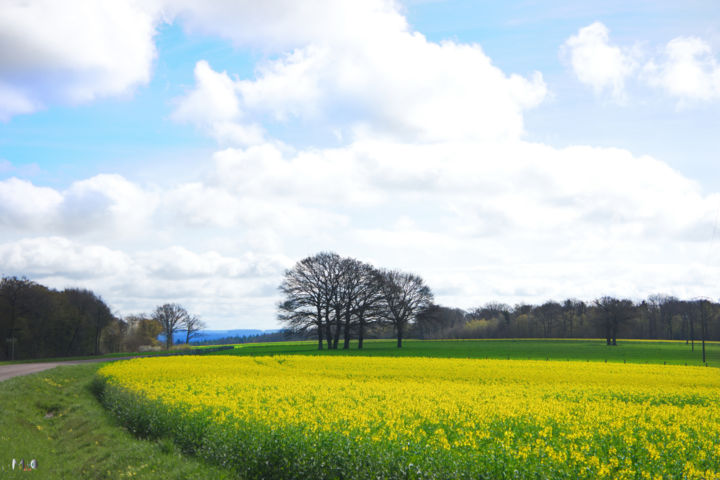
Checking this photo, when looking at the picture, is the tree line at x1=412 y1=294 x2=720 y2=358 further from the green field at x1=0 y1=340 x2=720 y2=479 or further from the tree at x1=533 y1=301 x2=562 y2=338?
the green field at x1=0 y1=340 x2=720 y2=479

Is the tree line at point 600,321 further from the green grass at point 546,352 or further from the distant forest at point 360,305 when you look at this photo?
the green grass at point 546,352

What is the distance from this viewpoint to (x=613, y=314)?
3684 inches

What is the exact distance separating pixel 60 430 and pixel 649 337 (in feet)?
433

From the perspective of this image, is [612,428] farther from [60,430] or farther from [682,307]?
[682,307]

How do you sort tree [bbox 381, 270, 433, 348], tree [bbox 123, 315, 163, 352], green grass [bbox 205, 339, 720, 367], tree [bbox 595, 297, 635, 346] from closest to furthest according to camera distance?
green grass [bbox 205, 339, 720, 367], tree [bbox 381, 270, 433, 348], tree [bbox 595, 297, 635, 346], tree [bbox 123, 315, 163, 352]

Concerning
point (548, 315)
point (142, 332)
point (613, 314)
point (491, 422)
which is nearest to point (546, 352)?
point (613, 314)

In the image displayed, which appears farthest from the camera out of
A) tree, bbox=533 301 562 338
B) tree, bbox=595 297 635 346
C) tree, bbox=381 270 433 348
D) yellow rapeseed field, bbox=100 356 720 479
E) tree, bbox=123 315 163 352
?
tree, bbox=533 301 562 338

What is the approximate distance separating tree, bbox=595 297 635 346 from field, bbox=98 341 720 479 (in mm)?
82281

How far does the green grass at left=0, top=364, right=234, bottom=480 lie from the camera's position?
11.0 metres

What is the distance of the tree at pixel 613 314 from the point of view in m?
92.4

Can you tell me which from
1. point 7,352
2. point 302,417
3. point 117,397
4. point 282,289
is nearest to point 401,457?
point 302,417

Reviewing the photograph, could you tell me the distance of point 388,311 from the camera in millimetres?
75875

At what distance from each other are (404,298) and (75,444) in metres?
65.8

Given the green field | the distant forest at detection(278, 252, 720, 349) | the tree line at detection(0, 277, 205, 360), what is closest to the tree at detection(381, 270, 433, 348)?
the distant forest at detection(278, 252, 720, 349)
